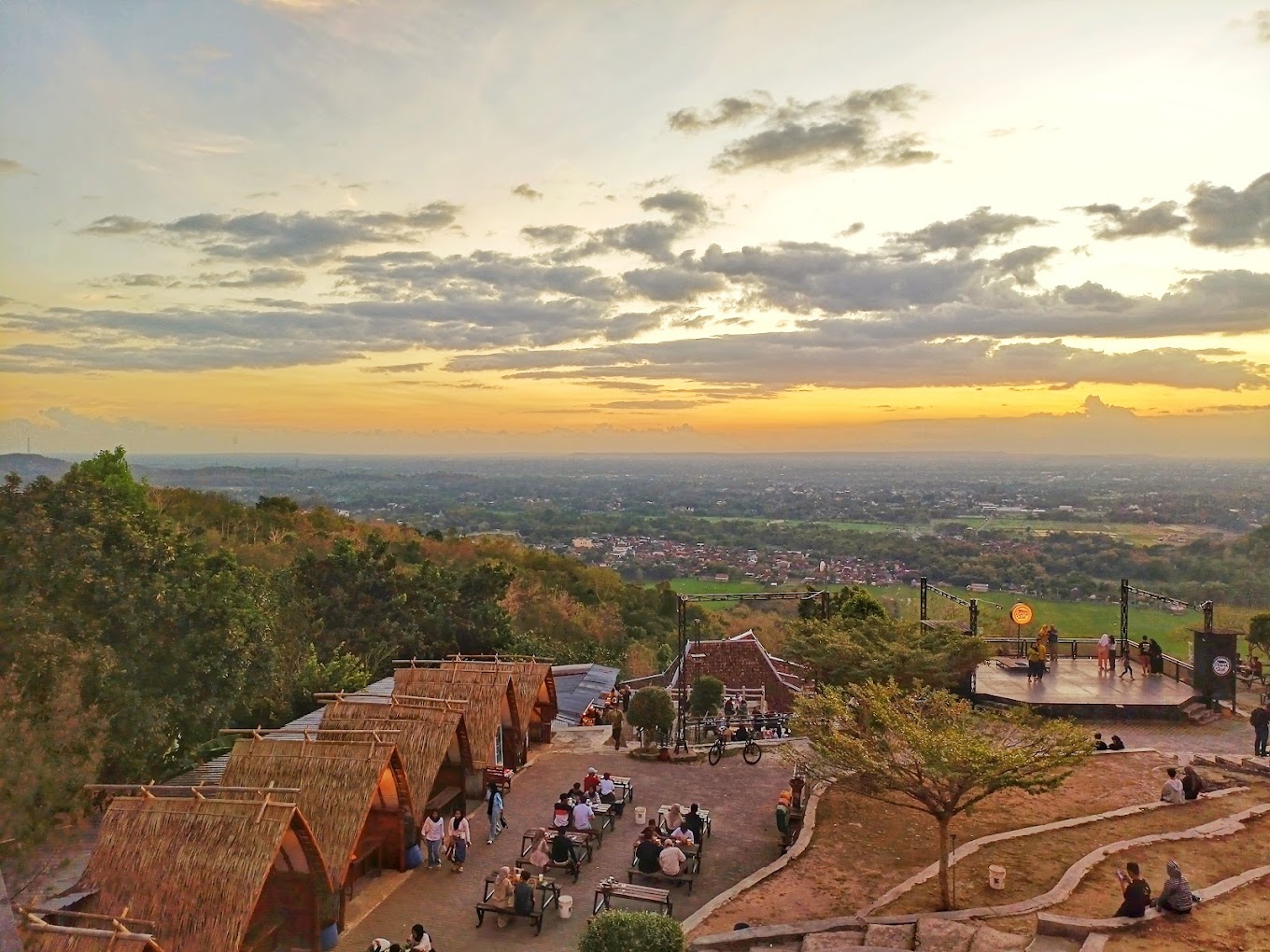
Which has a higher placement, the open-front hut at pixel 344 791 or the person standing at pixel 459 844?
the open-front hut at pixel 344 791

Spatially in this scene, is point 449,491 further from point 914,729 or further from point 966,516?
point 914,729

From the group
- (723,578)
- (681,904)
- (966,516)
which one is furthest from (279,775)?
(966,516)

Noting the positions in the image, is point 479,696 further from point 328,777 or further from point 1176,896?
point 1176,896

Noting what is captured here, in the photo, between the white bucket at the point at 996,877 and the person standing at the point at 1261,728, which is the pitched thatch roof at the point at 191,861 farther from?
the person standing at the point at 1261,728

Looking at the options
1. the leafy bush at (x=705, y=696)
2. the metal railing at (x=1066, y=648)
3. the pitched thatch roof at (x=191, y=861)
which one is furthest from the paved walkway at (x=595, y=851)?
the metal railing at (x=1066, y=648)

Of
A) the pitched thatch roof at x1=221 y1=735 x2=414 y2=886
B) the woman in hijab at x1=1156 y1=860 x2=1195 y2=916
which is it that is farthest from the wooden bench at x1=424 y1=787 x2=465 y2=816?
the woman in hijab at x1=1156 y1=860 x2=1195 y2=916

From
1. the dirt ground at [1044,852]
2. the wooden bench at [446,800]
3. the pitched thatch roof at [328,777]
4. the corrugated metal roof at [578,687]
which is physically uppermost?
the pitched thatch roof at [328,777]

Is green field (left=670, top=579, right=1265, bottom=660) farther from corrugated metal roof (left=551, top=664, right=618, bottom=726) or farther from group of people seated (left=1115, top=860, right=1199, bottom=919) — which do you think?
group of people seated (left=1115, top=860, right=1199, bottom=919)
